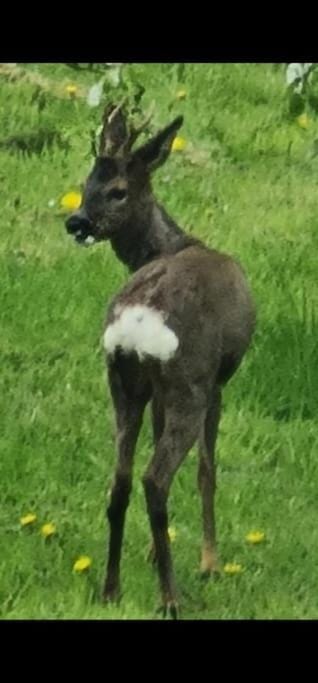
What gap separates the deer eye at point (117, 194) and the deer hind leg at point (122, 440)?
0.84 metres

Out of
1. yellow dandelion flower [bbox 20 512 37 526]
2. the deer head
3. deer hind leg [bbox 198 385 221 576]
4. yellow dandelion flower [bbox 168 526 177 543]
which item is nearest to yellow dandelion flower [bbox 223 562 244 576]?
deer hind leg [bbox 198 385 221 576]

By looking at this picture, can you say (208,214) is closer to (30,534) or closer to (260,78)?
(260,78)

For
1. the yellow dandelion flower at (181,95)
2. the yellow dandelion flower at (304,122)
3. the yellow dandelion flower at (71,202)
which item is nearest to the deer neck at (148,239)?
the yellow dandelion flower at (71,202)

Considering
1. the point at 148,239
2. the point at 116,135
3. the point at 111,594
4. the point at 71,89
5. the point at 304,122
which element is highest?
the point at 116,135

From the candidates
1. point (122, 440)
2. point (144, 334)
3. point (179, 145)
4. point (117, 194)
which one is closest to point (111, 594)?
point (122, 440)

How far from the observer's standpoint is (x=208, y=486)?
7.71 m

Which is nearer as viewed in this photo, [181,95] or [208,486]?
[208,486]

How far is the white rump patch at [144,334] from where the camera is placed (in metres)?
6.96

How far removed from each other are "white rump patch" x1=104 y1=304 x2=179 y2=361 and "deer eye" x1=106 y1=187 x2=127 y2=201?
739 millimetres

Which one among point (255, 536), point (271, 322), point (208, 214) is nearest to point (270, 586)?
point (255, 536)

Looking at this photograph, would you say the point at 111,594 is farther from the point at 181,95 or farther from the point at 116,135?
the point at 181,95

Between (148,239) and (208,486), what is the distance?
1.02 m

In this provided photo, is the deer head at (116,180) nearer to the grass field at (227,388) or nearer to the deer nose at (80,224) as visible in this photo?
the deer nose at (80,224)

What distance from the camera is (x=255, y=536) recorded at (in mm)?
7926
